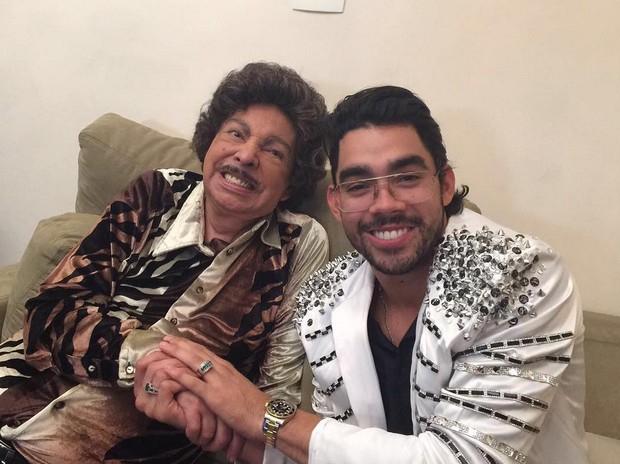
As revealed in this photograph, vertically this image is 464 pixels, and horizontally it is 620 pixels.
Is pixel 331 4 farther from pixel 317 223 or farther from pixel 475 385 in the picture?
pixel 475 385

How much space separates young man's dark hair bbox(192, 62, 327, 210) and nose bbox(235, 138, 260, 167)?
0.13m

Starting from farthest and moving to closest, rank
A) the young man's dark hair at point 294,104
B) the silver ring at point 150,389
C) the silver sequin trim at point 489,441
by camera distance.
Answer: the young man's dark hair at point 294,104, the silver ring at point 150,389, the silver sequin trim at point 489,441

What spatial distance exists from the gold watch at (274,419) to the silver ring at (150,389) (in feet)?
0.88

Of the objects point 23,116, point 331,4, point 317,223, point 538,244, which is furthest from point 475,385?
point 23,116

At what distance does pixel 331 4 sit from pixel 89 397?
1376mm

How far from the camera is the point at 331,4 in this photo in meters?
1.71

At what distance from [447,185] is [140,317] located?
923mm

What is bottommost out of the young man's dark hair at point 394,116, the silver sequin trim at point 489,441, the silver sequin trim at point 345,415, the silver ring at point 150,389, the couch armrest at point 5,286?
the couch armrest at point 5,286

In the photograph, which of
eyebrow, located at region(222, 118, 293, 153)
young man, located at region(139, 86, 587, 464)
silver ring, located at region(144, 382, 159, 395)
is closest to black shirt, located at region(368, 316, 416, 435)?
young man, located at region(139, 86, 587, 464)

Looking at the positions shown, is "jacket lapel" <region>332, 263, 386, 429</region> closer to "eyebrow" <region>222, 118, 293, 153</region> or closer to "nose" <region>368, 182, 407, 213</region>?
"nose" <region>368, 182, 407, 213</region>

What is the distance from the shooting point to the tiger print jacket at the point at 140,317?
53.3 inches

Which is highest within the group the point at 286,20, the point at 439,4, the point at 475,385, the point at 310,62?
the point at 439,4

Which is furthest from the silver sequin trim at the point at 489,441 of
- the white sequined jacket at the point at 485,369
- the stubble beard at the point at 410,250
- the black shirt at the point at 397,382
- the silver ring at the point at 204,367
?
the silver ring at the point at 204,367

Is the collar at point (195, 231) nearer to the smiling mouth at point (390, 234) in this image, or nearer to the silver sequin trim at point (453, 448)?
the smiling mouth at point (390, 234)
